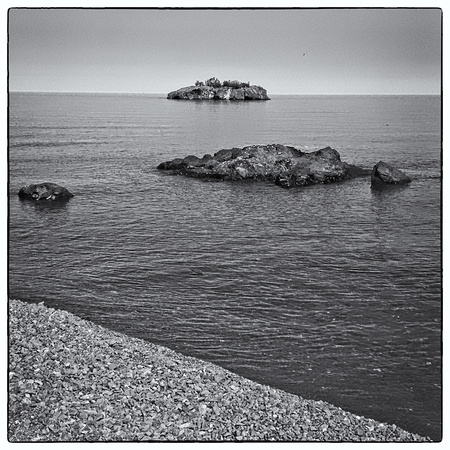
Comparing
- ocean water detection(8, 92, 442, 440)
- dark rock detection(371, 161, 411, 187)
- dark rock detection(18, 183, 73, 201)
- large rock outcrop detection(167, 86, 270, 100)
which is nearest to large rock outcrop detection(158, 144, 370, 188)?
dark rock detection(371, 161, 411, 187)

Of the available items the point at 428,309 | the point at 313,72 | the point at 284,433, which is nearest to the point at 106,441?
the point at 284,433

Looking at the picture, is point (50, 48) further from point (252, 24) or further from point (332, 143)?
point (332, 143)

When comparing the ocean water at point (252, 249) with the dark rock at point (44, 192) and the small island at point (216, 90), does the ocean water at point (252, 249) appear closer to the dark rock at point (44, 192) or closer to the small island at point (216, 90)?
the dark rock at point (44, 192)

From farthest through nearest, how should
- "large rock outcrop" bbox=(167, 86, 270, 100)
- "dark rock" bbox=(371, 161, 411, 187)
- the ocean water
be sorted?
"dark rock" bbox=(371, 161, 411, 187), "large rock outcrop" bbox=(167, 86, 270, 100), the ocean water

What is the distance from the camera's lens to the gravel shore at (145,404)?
927 cm

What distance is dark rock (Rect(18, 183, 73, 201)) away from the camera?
12.5 meters

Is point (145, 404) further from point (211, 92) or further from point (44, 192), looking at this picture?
point (211, 92)

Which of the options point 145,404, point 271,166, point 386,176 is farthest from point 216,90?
point 271,166

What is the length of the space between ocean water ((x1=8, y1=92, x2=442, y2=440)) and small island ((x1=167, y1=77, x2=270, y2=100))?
286mm

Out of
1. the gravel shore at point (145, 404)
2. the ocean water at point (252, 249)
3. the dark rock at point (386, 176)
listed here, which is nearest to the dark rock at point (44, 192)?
the ocean water at point (252, 249)

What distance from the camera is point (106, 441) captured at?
9.16m

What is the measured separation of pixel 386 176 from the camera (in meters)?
15.5

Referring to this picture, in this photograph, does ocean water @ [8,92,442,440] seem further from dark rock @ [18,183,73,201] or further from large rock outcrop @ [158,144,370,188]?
large rock outcrop @ [158,144,370,188]

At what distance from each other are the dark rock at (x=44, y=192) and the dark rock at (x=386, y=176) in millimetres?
6996
